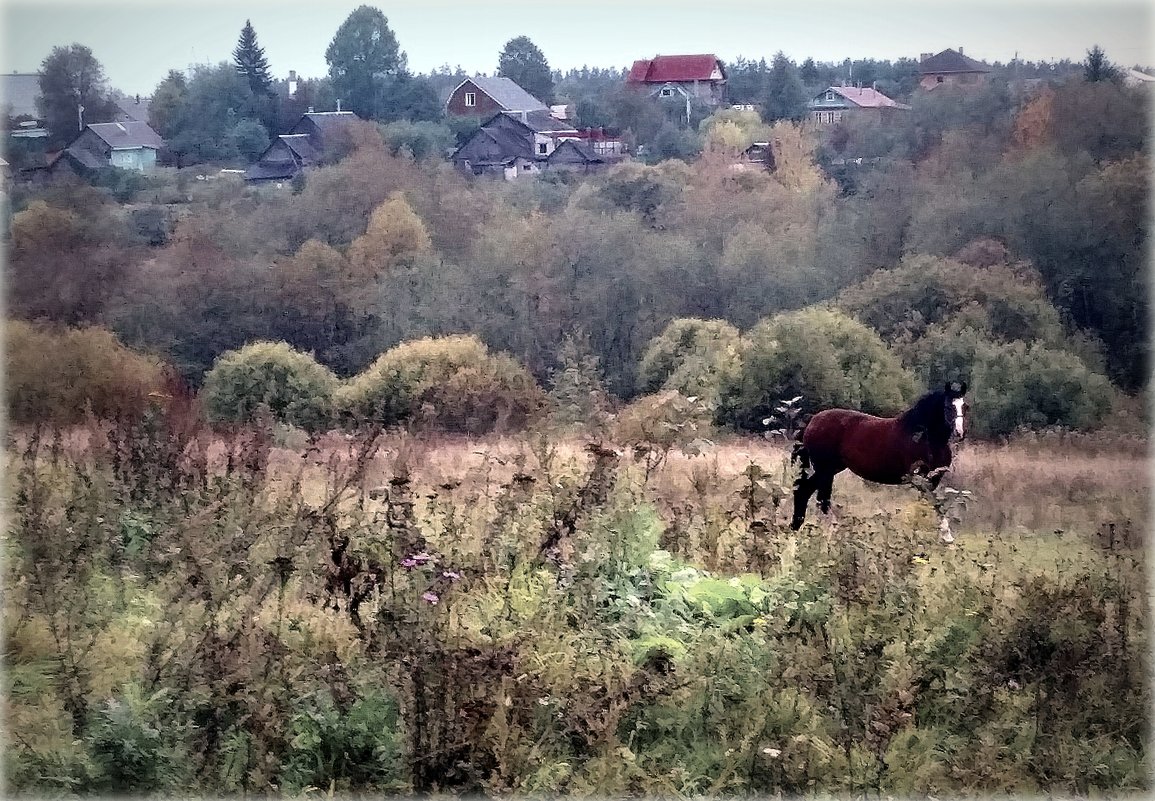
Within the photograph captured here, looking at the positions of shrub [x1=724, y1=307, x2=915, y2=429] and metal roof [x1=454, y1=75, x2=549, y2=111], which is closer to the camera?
shrub [x1=724, y1=307, x2=915, y2=429]

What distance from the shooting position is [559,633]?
169 inches

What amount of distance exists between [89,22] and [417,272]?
2.03 meters

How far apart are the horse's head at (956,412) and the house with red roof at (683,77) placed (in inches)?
76.0

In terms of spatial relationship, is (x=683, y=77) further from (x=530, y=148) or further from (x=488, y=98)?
(x=488, y=98)

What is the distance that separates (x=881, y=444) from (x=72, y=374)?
4.18 meters

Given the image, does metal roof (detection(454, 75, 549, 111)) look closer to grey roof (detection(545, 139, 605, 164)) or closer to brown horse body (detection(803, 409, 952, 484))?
grey roof (detection(545, 139, 605, 164))

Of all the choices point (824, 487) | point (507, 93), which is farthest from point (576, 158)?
point (824, 487)

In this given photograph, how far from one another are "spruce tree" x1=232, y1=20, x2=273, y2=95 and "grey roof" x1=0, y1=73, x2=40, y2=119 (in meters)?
1.00

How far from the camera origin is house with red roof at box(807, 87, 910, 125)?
5949 mm

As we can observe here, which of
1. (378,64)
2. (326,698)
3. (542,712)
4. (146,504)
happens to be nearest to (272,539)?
(146,504)

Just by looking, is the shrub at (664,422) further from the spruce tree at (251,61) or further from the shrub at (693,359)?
the spruce tree at (251,61)

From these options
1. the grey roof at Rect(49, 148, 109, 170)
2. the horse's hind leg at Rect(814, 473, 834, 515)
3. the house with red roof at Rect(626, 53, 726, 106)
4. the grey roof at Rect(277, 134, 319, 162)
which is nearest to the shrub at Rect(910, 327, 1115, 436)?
the horse's hind leg at Rect(814, 473, 834, 515)

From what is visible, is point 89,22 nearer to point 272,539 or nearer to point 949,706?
point 272,539

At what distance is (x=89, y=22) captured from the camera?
5555 mm
